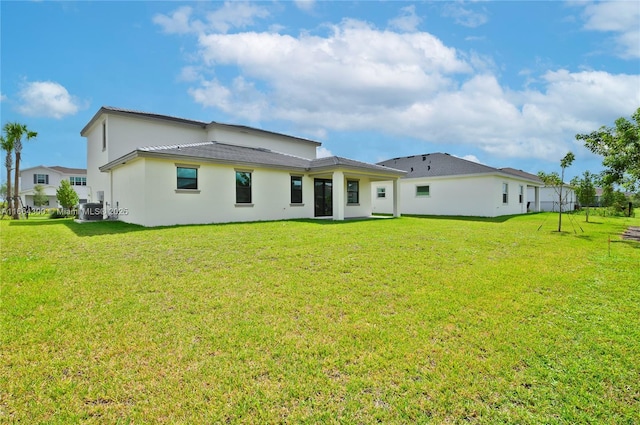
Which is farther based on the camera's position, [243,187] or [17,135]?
[17,135]

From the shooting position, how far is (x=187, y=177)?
1361 cm

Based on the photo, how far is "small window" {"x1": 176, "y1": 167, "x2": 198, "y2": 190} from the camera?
44.0 ft

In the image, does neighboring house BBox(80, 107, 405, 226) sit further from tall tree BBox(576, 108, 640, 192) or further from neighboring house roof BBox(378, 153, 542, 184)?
tall tree BBox(576, 108, 640, 192)

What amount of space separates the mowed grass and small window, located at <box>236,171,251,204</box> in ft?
28.0

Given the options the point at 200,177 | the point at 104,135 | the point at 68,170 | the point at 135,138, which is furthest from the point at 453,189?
the point at 68,170

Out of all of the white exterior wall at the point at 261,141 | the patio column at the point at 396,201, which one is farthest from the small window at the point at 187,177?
the patio column at the point at 396,201

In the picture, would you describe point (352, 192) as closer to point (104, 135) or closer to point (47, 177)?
point (104, 135)

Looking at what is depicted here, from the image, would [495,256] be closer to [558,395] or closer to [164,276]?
[558,395]

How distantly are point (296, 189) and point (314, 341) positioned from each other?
14349 millimetres

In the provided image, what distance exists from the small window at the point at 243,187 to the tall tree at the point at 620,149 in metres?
15.5

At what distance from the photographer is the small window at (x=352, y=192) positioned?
20.2 m

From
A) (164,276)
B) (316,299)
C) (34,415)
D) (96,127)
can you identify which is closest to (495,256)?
(316,299)

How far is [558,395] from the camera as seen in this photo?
264 centimetres

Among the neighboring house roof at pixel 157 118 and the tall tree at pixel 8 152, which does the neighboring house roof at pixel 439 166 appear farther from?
the tall tree at pixel 8 152
